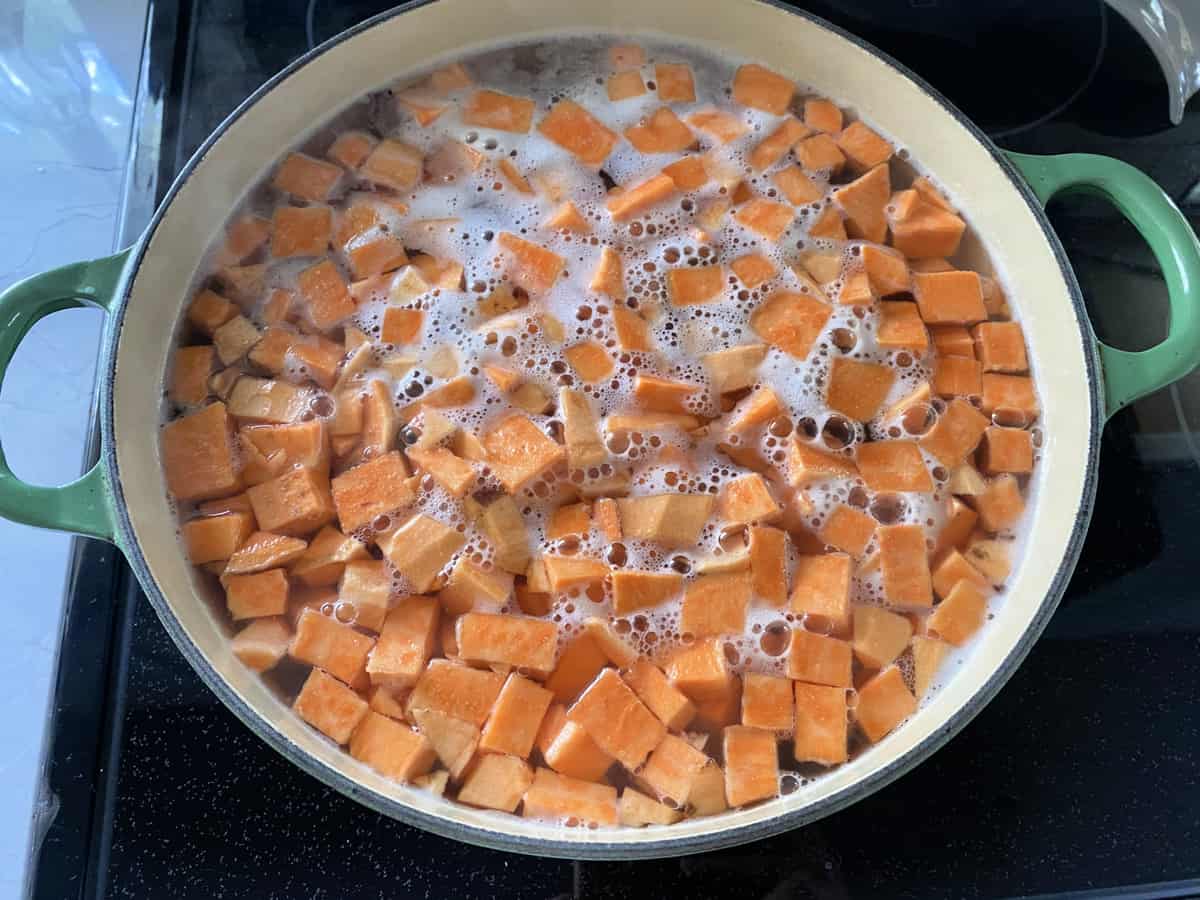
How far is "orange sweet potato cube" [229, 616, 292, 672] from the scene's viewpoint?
858 mm

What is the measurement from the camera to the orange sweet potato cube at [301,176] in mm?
1034

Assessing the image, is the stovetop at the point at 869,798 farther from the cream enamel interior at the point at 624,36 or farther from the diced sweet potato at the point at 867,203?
the diced sweet potato at the point at 867,203

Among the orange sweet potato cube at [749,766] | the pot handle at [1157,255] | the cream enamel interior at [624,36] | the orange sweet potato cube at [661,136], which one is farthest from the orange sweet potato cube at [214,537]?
the pot handle at [1157,255]

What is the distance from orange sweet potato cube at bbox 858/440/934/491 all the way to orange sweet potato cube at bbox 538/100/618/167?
0.43 metres

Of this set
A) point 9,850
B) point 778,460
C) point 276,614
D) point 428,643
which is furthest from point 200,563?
point 778,460

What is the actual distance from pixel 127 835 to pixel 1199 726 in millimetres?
968

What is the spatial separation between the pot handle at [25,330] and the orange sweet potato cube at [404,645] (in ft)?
0.77

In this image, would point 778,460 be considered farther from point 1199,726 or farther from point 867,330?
point 1199,726

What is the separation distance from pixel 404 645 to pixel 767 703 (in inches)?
12.4

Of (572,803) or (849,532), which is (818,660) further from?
(572,803)

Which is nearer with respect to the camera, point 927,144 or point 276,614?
point 276,614

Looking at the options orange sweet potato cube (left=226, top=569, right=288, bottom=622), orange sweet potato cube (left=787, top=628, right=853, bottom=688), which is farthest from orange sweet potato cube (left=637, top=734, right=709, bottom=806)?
orange sweet potato cube (left=226, top=569, right=288, bottom=622)

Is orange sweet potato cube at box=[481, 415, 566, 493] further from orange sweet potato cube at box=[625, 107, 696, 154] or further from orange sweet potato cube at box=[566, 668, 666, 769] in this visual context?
orange sweet potato cube at box=[625, 107, 696, 154]

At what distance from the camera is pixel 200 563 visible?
Answer: 2.94 feet
